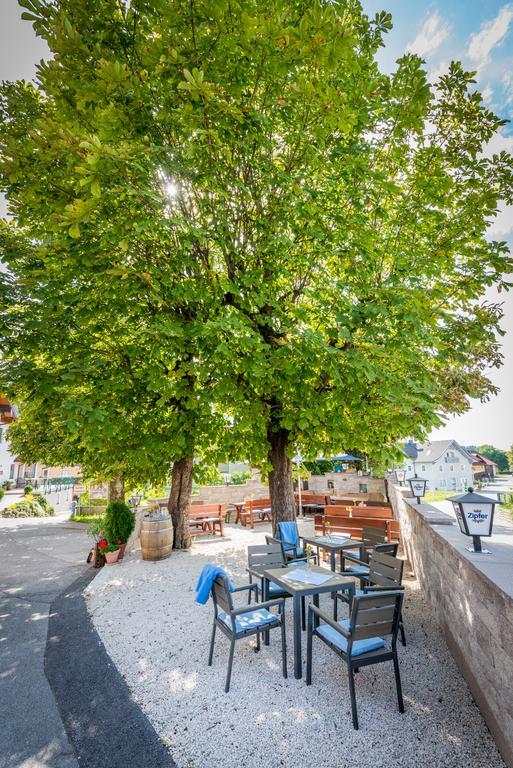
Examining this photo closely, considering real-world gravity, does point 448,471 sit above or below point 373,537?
below

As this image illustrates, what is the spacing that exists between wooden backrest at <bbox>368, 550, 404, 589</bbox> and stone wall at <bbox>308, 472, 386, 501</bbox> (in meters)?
11.4

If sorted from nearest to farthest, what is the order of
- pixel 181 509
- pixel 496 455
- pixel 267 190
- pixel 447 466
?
1. pixel 267 190
2. pixel 181 509
3. pixel 447 466
4. pixel 496 455

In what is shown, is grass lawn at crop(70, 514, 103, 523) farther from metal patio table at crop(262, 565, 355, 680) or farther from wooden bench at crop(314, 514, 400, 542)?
metal patio table at crop(262, 565, 355, 680)

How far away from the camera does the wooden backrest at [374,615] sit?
358 cm

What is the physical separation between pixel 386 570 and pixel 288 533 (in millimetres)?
2650

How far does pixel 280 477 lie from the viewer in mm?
7578

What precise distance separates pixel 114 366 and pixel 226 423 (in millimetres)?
2308

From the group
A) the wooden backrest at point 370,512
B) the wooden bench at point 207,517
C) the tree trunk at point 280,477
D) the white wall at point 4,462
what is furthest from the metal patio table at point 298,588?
the white wall at point 4,462

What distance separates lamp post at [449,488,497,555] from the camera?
3564 mm

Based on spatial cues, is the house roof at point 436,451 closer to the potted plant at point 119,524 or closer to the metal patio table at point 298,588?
the potted plant at point 119,524

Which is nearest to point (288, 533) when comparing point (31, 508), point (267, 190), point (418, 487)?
point (418, 487)

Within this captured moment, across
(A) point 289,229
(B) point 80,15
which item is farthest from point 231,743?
(B) point 80,15

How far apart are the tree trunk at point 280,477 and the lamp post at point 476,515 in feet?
13.5

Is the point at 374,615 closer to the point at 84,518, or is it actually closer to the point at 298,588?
the point at 298,588
